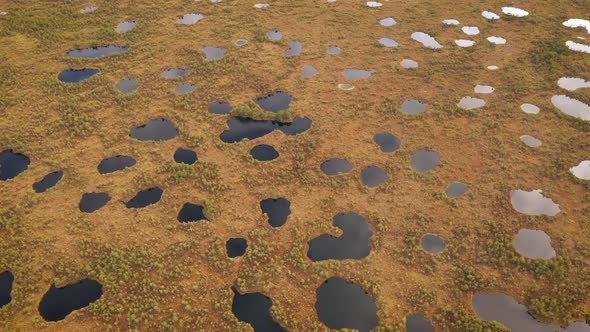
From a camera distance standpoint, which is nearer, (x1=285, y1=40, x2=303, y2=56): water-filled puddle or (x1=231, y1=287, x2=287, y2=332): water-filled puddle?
(x1=231, y1=287, x2=287, y2=332): water-filled puddle

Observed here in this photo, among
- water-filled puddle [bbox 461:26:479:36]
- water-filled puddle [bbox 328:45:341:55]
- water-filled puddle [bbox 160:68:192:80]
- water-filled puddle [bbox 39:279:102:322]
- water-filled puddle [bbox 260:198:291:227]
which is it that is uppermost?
water-filled puddle [bbox 461:26:479:36]

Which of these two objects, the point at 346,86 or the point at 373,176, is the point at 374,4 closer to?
the point at 346,86

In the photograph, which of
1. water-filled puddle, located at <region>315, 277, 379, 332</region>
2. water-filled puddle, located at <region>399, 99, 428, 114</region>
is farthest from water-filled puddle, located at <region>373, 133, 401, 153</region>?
water-filled puddle, located at <region>315, 277, 379, 332</region>

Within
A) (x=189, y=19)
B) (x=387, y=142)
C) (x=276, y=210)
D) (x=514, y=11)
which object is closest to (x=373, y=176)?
(x=387, y=142)

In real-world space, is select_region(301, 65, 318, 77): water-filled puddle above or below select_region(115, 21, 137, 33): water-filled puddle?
below

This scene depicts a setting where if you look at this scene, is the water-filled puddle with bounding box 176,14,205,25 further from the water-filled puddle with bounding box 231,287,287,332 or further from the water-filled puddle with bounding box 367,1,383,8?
the water-filled puddle with bounding box 231,287,287,332

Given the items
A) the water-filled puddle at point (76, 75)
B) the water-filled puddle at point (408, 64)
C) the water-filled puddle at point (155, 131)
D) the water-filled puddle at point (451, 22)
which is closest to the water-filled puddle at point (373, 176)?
the water-filled puddle at point (408, 64)
